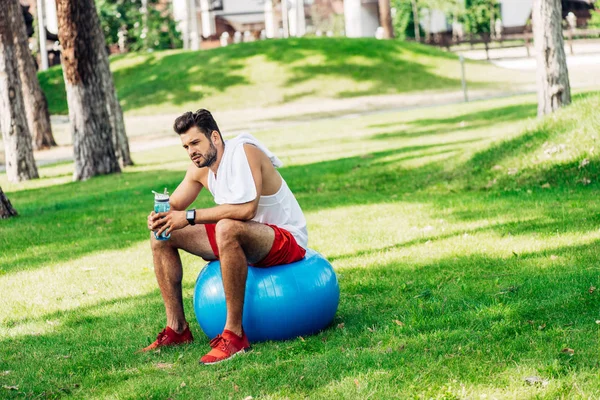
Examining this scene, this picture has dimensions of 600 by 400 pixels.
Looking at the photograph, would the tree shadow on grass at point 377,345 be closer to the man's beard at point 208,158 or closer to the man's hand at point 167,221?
the man's hand at point 167,221

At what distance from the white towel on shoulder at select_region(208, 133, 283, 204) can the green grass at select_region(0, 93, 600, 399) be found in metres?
0.95

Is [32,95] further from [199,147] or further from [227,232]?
[227,232]

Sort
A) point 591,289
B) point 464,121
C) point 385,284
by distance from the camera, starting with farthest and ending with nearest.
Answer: point 464,121
point 385,284
point 591,289

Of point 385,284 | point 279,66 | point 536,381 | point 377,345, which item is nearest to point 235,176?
point 377,345

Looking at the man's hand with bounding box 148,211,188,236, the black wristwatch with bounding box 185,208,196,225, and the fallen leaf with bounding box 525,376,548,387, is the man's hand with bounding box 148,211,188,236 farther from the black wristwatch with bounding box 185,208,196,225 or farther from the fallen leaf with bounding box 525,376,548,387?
the fallen leaf with bounding box 525,376,548,387

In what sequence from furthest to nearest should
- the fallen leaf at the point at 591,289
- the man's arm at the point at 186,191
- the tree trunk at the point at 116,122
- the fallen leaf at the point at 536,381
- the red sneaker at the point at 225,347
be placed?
the tree trunk at the point at 116,122
the fallen leaf at the point at 591,289
the man's arm at the point at 186,191
the red sneaker at the point at 225,347
the fallen leaf at the point at 536,381

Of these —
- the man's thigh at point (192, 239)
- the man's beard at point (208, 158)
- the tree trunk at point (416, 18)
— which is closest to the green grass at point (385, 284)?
the man's thigh at point (192, 239)

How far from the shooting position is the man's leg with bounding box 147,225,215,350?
5758mm

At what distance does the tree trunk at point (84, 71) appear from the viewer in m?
15.6

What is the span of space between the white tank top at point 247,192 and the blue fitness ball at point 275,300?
0.28 m

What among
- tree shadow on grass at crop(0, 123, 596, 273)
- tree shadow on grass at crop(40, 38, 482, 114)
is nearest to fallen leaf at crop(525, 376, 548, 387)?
tree shadow on grass at crop(0, 123, 596, 273)

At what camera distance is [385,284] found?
702cm

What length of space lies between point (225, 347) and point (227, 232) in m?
0.69

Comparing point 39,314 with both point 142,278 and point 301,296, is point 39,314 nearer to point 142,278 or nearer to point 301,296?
point 142,278
